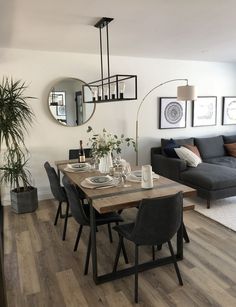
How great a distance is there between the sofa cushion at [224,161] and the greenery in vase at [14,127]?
3.45m

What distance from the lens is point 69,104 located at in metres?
4.53

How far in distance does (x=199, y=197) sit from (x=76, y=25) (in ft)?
10.2

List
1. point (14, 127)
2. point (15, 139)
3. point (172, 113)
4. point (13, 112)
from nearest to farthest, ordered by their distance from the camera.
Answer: point (13, 112) < point (14, 127) < point (15, 139) < point (172, 113)

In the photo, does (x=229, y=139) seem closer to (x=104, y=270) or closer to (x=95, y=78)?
(x=95, y=78)

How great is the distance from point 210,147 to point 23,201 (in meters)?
3.78

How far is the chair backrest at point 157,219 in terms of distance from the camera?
201cm

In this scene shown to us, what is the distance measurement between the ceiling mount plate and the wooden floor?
95.9 inches

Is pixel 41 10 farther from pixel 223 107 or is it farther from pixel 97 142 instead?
pixel 223 107

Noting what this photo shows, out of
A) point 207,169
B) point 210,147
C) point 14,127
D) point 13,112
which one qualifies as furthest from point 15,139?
point 210,147

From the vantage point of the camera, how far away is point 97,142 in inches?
119

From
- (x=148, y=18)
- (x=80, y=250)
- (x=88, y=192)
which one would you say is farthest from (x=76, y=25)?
(x=80, y=250)

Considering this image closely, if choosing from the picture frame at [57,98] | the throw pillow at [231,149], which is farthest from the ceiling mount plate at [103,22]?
the throw pillow at [231,149]

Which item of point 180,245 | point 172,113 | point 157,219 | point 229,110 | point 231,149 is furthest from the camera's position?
point 229,110

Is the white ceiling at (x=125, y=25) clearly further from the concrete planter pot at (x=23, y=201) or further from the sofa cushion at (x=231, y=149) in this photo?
the concrete planter pot at (x=23, y=201)
